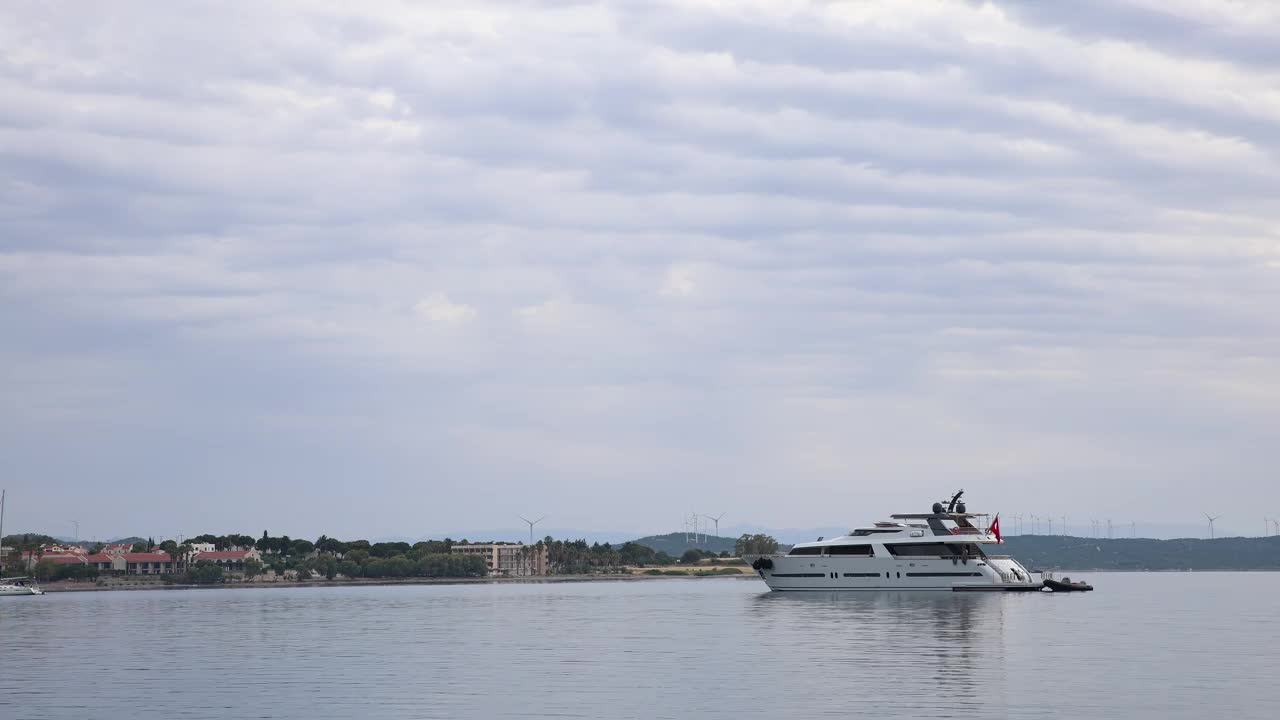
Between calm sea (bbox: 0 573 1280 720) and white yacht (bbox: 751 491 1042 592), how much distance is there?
1134 inches

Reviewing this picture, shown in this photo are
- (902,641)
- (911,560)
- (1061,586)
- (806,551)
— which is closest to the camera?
(902,641)

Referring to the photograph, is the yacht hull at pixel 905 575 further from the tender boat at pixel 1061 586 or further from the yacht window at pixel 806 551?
the tender boat at pixel 1061 586

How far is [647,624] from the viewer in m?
102

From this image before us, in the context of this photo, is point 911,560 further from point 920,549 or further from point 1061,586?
point 1061,586

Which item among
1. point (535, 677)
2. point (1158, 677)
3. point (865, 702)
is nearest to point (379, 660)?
point (535, 677)

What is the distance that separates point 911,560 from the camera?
145375 millimetres

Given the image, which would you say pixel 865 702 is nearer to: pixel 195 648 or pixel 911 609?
pixel 195 648

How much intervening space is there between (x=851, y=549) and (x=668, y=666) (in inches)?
3439

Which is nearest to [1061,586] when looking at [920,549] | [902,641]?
[920,549]

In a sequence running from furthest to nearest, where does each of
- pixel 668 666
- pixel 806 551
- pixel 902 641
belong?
pixel 806 551 → pixel 902 641 → pixel 668 666

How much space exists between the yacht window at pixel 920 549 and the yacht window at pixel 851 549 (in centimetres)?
272

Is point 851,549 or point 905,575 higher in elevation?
point 851,549

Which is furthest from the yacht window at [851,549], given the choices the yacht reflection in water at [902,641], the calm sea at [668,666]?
the calm sea at [668,666]

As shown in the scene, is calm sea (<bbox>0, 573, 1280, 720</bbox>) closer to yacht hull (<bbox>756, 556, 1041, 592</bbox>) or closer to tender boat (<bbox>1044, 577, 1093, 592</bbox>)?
yacht hull (<bbox>756, 556, 1041, 592</bbox>)
